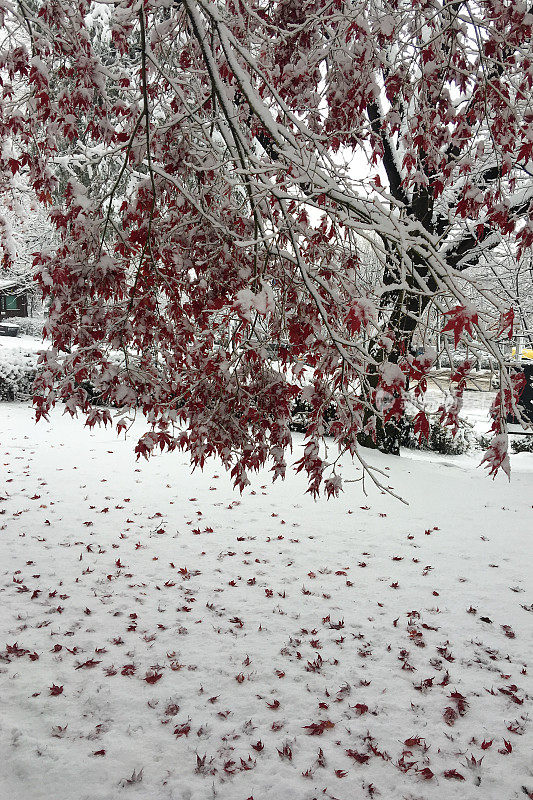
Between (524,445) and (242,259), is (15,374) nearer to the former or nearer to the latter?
(524,445)

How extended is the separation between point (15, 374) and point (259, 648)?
1156cm

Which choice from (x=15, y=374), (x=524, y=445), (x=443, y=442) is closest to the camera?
(x=443, y=442)

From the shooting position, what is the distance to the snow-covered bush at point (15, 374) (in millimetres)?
13625

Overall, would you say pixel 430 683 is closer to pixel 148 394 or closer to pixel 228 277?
pixel 148 394

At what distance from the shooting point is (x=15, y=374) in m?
13.6

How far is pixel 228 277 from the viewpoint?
3121 millimetres

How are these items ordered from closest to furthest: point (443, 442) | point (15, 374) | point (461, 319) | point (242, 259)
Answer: point (461, 319)
point (242, 259)
point (443, 442)
point (15, 374)

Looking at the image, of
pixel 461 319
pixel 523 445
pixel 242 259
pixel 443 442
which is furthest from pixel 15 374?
pixel 461 319

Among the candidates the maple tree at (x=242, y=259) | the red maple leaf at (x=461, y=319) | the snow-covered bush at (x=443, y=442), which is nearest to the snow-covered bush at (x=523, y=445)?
the snow-covered bush at (x=443, y=442)

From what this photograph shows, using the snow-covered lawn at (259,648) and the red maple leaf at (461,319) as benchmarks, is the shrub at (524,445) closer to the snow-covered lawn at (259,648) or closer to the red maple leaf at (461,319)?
the snow-covered lawn at (259,648)

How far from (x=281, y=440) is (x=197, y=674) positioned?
71.2 inches

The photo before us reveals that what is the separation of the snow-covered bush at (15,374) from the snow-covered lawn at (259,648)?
269 inches

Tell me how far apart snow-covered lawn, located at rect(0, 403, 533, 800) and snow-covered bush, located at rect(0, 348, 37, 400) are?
683cm

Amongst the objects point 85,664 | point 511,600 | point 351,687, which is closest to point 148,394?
point 85,664
